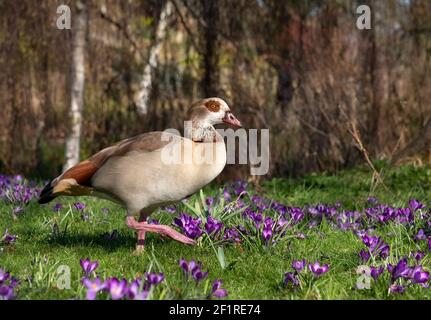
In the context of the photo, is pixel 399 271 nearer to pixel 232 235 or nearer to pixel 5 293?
pixel 232 235

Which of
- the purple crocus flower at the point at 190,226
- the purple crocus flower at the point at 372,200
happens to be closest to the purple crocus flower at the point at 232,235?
the purple crocus flower at the point at 190,226

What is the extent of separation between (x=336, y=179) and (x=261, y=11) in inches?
124

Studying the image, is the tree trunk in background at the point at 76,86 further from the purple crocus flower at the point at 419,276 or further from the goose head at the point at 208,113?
the purple crocus flower at the point at 419,276

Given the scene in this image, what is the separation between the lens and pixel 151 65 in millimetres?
10875

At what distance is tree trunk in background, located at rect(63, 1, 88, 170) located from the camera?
1022 cm

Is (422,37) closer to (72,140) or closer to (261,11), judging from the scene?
(261,11)

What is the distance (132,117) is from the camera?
449 inches

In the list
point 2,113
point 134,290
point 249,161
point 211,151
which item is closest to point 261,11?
point 249,161

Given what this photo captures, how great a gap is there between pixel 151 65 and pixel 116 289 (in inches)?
310

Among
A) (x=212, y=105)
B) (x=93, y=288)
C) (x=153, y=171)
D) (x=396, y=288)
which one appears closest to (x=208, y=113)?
(x=212, y=105)

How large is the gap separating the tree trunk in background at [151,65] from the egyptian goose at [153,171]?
576 cm

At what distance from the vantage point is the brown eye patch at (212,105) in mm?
5277

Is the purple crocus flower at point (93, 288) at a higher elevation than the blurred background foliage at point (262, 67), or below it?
below

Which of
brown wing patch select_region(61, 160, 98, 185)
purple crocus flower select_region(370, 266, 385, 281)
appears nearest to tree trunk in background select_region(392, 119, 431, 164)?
brown wing patch select_region(61, 160, 98, 185)
